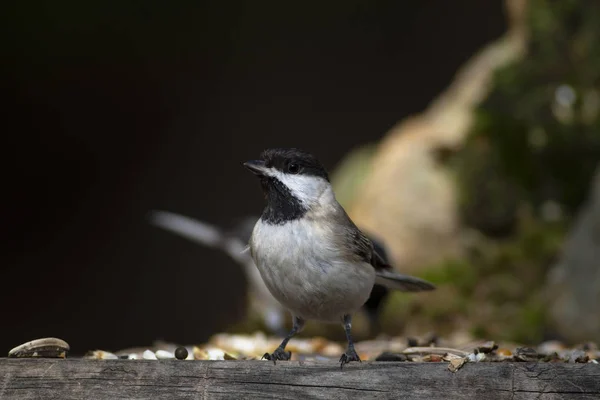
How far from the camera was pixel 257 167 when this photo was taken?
2576 millimetres

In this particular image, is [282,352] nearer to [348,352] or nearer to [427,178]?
[348,352]

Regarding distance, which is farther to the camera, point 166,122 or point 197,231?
point 166,122

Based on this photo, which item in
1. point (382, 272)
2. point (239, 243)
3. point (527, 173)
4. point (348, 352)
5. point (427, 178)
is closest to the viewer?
point (348, 352)

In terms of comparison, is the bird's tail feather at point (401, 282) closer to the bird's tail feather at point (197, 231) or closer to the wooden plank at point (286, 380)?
the wooden plank at point (286, 380)

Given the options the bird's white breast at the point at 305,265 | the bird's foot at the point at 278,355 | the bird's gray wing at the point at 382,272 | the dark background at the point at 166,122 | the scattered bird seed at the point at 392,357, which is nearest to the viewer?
the bird's foot at the point at 278,355

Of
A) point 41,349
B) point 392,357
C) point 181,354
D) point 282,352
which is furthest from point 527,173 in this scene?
point 41,349

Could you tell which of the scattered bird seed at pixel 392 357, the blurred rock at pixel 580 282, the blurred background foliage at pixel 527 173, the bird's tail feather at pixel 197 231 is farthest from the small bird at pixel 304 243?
the bird's tail feather at pixel 197 231

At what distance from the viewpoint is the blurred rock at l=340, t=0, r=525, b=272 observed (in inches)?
275

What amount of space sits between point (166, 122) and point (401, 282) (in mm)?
5847

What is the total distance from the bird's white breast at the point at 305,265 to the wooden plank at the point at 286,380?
0.42 m

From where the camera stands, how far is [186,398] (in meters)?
2.13

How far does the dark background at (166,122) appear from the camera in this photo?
7758 millimetres

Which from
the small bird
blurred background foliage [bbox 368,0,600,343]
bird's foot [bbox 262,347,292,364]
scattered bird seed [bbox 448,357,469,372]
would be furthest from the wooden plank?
blurred background foliage [bbox 368,0,600,343]

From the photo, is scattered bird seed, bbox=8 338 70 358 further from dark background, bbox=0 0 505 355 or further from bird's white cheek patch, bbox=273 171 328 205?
dark background, bbox=0 0 505 355
